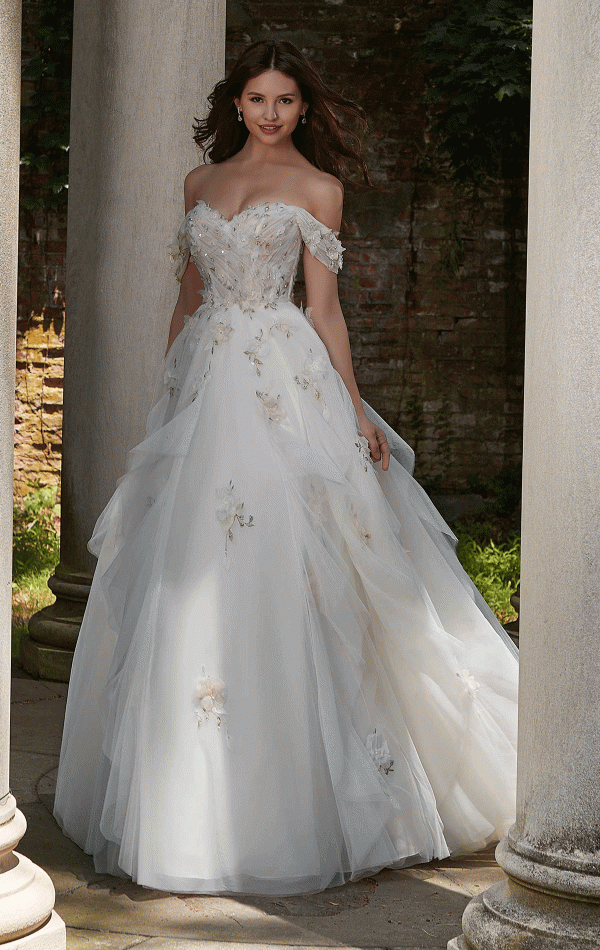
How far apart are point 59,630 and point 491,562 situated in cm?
307

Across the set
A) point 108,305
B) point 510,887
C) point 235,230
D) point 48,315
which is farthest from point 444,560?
point 48,315

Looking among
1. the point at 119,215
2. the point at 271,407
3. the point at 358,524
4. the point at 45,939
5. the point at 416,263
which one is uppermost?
the point at 416,263

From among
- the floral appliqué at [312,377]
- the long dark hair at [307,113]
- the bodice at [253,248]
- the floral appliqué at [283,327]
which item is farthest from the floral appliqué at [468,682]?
the long dark hair at [307,113]

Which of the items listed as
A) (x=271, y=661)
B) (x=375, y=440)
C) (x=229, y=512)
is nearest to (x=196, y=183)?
(x=375, y=440)

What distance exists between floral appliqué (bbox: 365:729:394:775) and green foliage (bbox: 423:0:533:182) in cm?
480

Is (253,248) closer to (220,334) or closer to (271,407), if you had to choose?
(220,334)

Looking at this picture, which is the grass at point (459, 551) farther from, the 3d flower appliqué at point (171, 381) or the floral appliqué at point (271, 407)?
the floral appliqué at point (271, 407)

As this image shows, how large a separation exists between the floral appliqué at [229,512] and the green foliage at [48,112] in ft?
15.5

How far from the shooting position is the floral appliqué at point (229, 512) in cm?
280

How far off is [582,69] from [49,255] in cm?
569

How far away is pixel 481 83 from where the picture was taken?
659cm

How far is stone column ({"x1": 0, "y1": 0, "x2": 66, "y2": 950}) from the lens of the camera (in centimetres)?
203

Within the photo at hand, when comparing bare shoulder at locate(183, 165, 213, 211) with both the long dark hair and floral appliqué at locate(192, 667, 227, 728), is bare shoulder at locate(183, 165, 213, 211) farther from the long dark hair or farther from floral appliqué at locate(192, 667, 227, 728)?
floral appliqué at locate(192, 667, 227, 728)

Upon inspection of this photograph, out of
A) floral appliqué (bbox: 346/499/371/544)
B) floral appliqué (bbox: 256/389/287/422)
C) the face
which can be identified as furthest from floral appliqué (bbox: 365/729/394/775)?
the face
